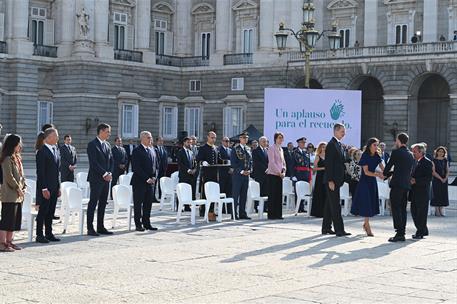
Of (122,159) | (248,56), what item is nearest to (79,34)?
(248,56)

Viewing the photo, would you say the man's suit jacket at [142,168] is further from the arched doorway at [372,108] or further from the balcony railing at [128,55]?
the arched doorway at [372,108]

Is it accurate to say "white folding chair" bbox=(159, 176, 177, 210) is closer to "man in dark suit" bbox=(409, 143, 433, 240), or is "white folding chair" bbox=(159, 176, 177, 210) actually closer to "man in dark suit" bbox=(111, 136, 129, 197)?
"man in dark suit" bbox=(111, 136, 129, 197)

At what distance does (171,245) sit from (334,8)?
40.8 metres

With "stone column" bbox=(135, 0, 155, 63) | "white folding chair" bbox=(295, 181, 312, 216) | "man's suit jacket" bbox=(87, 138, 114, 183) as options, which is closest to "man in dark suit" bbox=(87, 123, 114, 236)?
"man's suit jacket" bbox=(87, 138, 114, 183)

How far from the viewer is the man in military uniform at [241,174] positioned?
2217cm

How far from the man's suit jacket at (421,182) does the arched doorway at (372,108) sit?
116 ft

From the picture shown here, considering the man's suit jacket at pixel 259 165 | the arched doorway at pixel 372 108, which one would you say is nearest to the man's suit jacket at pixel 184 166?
the man's suit jacket at pixel 259 165

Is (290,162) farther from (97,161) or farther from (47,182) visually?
(47,182)

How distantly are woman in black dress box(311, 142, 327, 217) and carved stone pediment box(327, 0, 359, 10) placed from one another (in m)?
33.8

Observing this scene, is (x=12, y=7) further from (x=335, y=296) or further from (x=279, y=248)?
(x=335, y=296)

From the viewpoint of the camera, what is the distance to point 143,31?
56188mm

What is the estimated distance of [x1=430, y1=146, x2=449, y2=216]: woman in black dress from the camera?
24953 mm

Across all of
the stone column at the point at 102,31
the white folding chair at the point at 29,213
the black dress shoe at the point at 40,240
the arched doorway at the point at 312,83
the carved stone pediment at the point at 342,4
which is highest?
the carved stone pediment at the point at 342,4

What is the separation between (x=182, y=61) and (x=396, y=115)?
1493 cm
